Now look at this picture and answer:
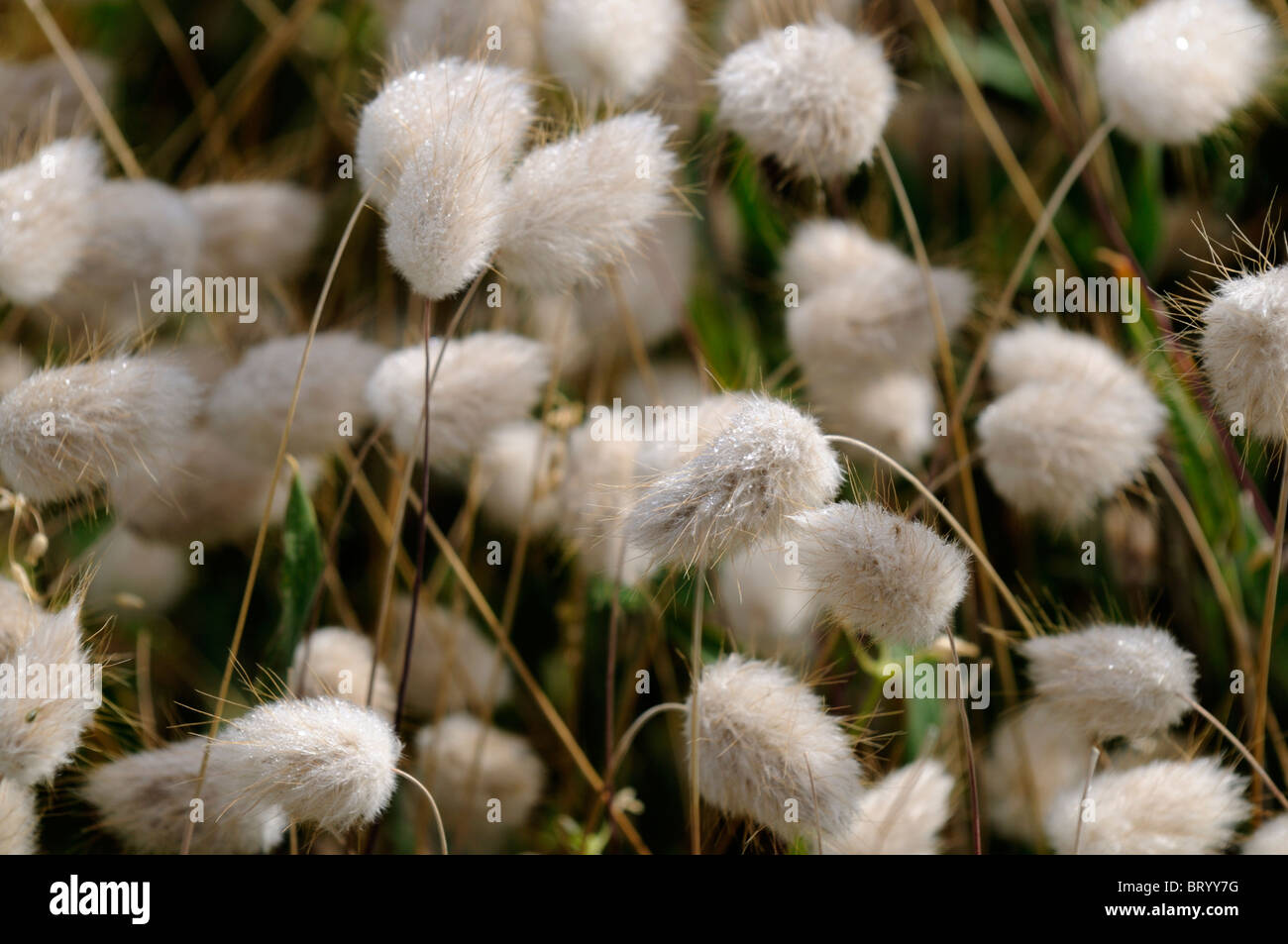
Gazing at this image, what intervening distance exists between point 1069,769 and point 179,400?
25.1 inches

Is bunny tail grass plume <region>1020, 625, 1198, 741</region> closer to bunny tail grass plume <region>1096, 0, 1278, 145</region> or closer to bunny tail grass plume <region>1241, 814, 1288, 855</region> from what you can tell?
bunny tail grass plume <region>1241, 814, 1288, 855</region>

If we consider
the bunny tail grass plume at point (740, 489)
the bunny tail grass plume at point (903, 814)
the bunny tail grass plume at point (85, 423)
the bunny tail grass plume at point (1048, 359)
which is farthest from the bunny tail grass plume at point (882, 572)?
the bunny tail grass plume at point (85, 423)

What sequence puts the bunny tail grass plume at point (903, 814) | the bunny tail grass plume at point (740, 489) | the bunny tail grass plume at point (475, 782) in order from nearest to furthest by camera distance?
1. the bunny tail grass plume at point (740, 489)
2. the bunny tail grass plume at point (903, 814)
3. the bunny tail grass plume at point (475, 782)

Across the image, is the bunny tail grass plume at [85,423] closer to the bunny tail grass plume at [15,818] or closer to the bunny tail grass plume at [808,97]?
the bunny tail grass plume at [15,818]

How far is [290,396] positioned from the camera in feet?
1.95

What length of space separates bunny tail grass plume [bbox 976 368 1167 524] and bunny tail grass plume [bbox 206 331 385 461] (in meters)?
0.41

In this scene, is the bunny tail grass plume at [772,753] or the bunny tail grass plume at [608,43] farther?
the bunny tail grass plume at [608,43]

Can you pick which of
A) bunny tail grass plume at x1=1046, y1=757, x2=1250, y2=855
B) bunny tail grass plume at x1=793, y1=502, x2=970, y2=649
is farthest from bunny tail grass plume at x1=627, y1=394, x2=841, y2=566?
bunny tail grass plume at x1=1046, y1=757, x2=1250, y2=855

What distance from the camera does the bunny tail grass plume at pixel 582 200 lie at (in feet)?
1.72

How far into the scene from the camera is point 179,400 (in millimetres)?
554

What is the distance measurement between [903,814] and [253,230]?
63cm

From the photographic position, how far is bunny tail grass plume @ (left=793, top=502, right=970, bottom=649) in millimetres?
452

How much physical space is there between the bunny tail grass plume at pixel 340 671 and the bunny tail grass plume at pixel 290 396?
13cm

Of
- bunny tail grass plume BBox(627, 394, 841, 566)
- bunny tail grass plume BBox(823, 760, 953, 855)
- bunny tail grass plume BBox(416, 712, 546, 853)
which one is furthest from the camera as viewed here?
bunny tail grass plume BBox(416, 712, 546, 853)
